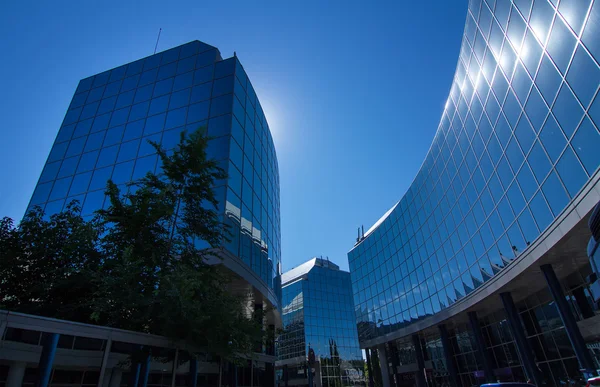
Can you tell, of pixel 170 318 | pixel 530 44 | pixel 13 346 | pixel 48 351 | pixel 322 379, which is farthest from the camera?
pixel 322 379

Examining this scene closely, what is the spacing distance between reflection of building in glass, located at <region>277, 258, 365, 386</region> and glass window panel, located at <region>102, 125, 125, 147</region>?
53028 mm

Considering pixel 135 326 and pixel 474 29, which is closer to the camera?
pixel 135 326

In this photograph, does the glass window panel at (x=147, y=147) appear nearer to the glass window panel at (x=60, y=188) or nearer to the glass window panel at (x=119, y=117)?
the glass window panel at (x=119, y=117)

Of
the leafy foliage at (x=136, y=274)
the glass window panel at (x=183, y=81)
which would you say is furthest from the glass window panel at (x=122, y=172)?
the leafy foliage at (x=136, y=274)

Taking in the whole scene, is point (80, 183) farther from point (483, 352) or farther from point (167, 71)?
point (483, 352)

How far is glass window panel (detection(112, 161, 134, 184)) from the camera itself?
23875mm

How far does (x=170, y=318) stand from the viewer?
378 inches

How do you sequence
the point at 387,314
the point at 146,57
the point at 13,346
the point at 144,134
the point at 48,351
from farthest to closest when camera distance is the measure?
the point at 387,314 < the point at 146,57 < the point at 144,134 < the point at 13,346 < the point at 48,351

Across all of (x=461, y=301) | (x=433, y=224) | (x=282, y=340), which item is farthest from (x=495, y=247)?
(x=282, y=340)

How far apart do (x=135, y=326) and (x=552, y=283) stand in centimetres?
1903

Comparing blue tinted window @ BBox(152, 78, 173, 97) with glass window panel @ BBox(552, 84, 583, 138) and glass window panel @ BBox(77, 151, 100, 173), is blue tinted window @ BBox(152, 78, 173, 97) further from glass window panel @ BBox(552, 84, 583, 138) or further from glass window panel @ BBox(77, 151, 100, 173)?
glass window panel @ BBox(552, 84, 583, 138)

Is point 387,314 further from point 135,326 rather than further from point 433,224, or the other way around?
point 135,326

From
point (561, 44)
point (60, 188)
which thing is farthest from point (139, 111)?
point (561, 44)

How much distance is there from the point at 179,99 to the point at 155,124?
107 inches
